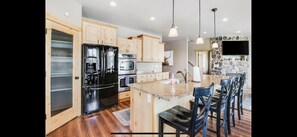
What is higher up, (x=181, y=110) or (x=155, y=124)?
(x=181, y=110)

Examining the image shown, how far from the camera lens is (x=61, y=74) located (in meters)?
2.77

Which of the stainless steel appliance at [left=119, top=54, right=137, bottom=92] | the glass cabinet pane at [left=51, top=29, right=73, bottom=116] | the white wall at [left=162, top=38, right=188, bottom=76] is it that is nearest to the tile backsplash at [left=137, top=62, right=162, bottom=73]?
the stainless steel appliance at [left=119, top=54, right=137, bottom=92]

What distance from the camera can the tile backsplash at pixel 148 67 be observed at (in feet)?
17.7

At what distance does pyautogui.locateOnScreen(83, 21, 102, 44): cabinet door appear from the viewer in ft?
10.5

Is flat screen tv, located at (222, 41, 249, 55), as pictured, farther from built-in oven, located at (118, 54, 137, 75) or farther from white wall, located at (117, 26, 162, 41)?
built-in oven, located at (118, 54, 137, 75)

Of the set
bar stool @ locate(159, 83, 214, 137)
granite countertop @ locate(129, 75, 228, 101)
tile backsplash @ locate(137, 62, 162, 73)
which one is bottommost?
bar stool @ locate(159, 83, 214, 137)

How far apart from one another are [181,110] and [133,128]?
0.98 metres

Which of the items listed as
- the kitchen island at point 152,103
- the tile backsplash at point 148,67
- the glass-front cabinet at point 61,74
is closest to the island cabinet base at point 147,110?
the kitchen island at point 152,103

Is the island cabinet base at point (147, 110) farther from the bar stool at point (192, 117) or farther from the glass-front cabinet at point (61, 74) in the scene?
the glass-front cabinet at point (61, 74)

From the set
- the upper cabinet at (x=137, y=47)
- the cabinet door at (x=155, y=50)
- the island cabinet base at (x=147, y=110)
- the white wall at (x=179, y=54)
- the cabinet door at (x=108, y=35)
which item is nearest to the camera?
the island cabinet base at (x=147, y=110)
